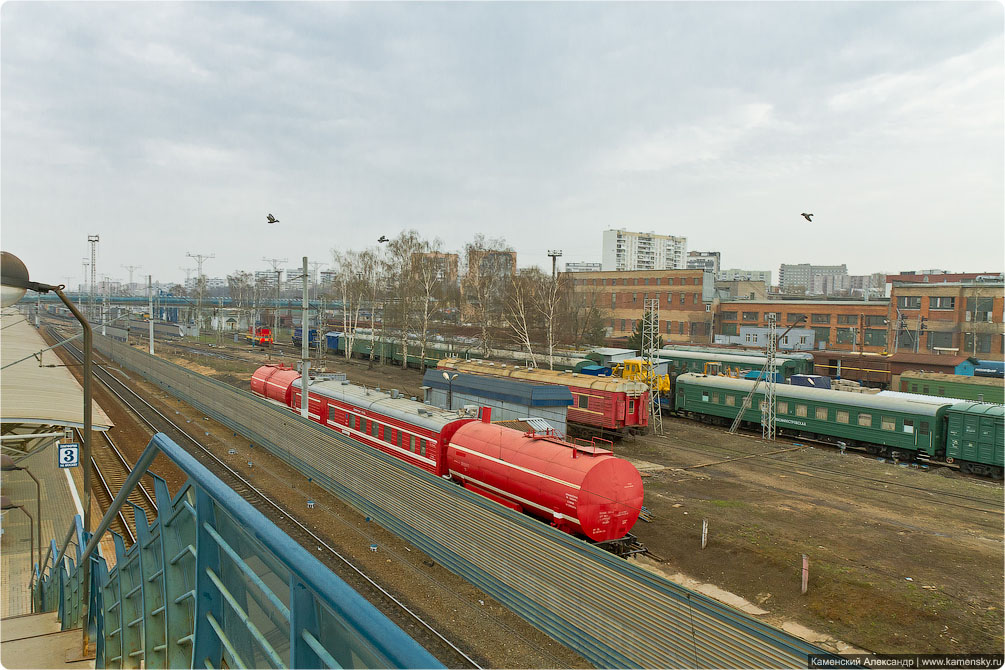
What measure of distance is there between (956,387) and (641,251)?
154m

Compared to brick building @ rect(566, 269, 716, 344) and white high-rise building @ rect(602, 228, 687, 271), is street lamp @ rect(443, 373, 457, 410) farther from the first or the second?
white high-rise building @ rect(602, 228, 687, 271)

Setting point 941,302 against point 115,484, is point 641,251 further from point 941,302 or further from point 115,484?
point 115,484

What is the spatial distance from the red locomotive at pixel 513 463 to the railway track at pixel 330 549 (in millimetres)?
4305

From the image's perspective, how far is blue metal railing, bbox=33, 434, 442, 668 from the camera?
1.83m

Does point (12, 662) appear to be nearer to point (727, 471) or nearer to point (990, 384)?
point (727, 471)

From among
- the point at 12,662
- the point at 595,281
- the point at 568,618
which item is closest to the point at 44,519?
the point at 12,662

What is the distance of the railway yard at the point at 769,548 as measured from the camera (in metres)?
12.2

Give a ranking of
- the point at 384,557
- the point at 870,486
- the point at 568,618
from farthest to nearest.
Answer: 1. the point at 870,486
2. the point at 384,557
3. the point at 568,618

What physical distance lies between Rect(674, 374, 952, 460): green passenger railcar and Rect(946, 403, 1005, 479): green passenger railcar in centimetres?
59

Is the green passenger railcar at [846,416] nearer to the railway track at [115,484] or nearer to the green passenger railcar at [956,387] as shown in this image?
the green passenger railcar at [956,387]

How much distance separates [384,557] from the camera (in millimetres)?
15281

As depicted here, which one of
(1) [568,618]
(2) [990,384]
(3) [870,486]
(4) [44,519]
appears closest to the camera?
(1) [568,618]

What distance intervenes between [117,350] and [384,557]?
57.6 metres

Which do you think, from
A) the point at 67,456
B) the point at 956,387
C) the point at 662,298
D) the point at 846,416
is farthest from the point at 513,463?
the point at 662,298
